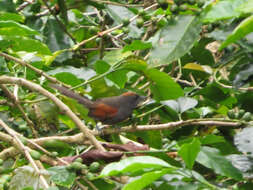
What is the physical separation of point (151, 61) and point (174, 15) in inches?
12.0

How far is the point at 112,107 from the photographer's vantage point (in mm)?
4219

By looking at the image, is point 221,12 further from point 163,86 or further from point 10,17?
point 10,17

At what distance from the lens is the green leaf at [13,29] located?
274 cm

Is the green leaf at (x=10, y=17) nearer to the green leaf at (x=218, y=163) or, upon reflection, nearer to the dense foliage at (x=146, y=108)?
the dense foliage at (x=146, y=108)

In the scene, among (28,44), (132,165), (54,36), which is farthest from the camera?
(54,36)

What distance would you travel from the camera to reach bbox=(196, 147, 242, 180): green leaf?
201 cm

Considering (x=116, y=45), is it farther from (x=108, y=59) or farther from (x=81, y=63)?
(x=108, y=59)

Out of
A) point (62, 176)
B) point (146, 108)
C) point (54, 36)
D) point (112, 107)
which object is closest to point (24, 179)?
point (62, 176)

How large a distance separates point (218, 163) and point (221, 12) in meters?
0.66

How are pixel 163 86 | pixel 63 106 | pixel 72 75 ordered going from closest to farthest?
pixel 63 106
pixel 163 86
pixel 72 75

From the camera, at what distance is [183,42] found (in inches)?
81.9

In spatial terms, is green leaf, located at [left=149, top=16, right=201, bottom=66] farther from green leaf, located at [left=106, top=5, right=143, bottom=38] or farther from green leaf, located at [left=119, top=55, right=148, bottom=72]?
green leaf, located at [left=106, top=5, right=143, bottom=38]

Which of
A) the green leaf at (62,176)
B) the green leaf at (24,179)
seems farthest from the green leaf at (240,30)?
the green leaf at (24,179)

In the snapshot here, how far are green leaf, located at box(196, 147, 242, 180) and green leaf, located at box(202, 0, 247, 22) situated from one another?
0.60 meters
